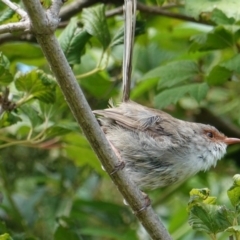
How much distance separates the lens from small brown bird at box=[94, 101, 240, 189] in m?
3.36

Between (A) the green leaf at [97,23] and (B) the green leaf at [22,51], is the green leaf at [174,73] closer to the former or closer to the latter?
(A) the green leaf at [97,23]

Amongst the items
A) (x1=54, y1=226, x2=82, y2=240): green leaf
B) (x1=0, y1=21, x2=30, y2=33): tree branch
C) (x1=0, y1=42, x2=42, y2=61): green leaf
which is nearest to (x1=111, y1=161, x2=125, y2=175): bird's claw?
(x1=0, y1=21, x2=30, y2=33): tree branch

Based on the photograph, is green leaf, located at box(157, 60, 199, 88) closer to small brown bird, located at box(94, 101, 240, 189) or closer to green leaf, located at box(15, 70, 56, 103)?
small brown bird, located at box(94, 101, 240, 189)

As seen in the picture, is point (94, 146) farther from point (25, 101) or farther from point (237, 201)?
point (25, 101)

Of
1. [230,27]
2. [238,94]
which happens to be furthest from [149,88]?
[230,27]

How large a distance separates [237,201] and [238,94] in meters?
2.35

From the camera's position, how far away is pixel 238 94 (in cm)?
457

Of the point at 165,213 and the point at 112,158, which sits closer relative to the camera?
the point at 112,158

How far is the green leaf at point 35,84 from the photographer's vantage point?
3008mm

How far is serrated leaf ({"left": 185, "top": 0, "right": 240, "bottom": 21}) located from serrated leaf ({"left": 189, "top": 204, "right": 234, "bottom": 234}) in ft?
3.89

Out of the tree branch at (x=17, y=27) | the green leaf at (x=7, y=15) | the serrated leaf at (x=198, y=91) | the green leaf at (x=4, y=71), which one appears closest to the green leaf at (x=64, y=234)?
the green leaf at (x=4, y=71)

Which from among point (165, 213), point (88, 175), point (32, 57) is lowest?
point (165, 213)

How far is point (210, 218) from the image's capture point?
7.64 feet

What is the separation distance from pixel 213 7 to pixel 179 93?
0.44 m
